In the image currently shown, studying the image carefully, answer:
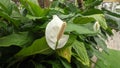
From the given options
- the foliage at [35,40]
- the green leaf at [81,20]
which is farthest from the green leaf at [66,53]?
the green leaf at [81,20]

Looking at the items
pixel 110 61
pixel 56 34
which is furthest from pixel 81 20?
pixel 110 61

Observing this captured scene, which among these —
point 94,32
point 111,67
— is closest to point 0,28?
point 94,32

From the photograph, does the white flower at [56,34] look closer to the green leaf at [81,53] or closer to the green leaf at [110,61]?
the green leaf at [81,53]

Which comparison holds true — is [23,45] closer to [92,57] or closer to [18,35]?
[18,35]

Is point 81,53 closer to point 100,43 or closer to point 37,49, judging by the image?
point 37,49

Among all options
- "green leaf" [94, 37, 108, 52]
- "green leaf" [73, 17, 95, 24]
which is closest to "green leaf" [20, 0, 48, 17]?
"green leaf" [73, 17, 95, 24]

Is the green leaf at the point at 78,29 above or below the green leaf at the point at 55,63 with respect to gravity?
above

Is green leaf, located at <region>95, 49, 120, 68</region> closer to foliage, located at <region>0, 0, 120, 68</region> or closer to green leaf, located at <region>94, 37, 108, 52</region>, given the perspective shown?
green leaf, located at <region>94, 37, 108, 52</region>
